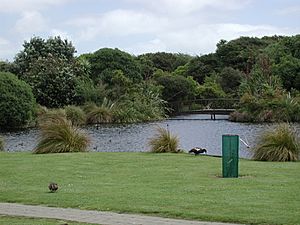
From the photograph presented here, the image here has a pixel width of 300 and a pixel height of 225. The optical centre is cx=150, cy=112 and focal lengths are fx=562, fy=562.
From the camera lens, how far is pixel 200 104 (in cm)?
7169

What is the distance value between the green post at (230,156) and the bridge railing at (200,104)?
171 ft

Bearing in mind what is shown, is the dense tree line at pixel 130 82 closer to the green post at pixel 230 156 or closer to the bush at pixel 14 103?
the bush at pixel 14 103

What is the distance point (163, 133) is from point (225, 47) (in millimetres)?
64609

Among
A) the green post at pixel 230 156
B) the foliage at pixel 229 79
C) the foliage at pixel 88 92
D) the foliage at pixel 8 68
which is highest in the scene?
the foliage at pixel 8 68

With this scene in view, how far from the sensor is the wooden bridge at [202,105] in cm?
6594

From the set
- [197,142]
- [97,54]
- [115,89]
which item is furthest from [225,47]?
[197,142]

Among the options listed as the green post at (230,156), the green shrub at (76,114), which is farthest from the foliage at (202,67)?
the green post at (230,156)

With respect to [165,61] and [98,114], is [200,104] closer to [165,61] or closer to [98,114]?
[98,114]

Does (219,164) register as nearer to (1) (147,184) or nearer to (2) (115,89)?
(1) (147,184)

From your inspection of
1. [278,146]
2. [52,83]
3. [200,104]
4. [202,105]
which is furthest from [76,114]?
[278,146]

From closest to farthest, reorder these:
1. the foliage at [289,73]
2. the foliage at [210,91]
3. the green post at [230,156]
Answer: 1. the green post at [230,156]
2. the foliage at [289,73]
3. the foliage at [210,91]

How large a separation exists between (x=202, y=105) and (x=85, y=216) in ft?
203

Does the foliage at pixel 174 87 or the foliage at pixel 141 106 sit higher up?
the foliage at pixel 174 87

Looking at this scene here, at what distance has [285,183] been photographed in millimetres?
12773
